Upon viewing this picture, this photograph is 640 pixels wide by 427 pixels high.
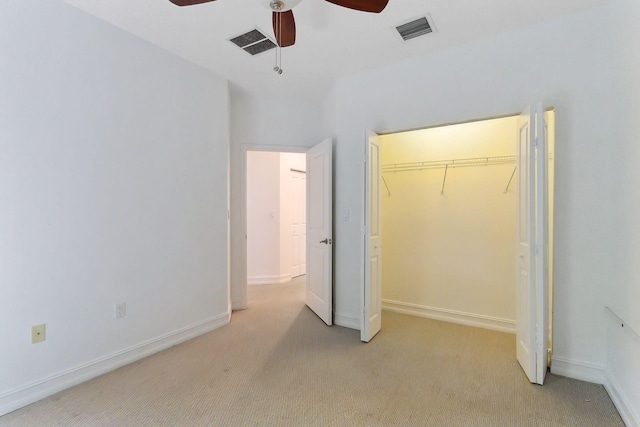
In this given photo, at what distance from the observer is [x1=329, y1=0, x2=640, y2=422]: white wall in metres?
1.87

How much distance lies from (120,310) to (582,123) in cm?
381

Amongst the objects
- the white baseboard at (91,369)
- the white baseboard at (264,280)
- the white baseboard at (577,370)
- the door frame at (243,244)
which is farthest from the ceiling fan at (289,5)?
the white baseboard at (264,280)

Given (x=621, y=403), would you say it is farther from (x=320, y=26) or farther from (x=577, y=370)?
(x=320, y=26)

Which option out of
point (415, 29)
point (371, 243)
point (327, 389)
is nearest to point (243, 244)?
point (371, 243)

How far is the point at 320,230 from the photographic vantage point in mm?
3455

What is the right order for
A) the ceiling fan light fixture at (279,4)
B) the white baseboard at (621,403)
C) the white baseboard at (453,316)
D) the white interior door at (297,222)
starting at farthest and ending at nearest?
the white interior door at (297,222) → the white baseboard at (453,316) → the white baseboard at (621,403) → the ceiling fan light fixture at (279,4)

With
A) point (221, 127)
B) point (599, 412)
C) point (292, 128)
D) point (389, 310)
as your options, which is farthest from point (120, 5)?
point (599, 412)

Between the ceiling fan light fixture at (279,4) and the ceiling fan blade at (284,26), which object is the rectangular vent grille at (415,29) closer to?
the ceiling fan blade at (284,26)

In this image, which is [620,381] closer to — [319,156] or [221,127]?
[319,156]

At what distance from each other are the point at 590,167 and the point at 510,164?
974 millimetres

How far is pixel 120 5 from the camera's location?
2.13m

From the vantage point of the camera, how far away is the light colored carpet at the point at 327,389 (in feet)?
5.90

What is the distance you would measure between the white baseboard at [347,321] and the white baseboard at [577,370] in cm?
166

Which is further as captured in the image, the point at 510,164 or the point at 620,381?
the point at 510,164
